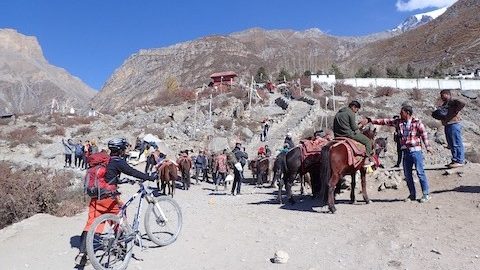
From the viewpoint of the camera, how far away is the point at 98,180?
6.50 meters

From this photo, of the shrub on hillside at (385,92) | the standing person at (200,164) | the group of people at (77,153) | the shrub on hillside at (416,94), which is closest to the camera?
the standing person at (200,164)

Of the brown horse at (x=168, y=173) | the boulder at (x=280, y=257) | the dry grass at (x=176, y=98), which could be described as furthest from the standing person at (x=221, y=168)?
the dry grass at (x=176, y=98)

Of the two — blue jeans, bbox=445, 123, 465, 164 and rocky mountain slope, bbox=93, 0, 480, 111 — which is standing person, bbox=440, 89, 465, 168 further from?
rocky mountain slope, bbox=93, 0, 480, 111

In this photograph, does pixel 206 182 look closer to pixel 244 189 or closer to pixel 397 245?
pixel 244 189

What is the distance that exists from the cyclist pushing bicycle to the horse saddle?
405 cm

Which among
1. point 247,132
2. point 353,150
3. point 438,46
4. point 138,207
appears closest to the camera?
point 138,207

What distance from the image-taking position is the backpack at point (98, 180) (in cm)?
650

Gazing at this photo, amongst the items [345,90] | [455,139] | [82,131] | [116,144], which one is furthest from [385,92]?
[116,144]

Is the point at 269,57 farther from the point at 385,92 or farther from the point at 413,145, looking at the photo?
the point at 413,145

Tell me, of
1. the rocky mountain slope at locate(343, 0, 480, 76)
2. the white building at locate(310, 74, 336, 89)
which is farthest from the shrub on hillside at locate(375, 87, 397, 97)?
the rocky mountain slope at locate(343, 0, 480, 76)

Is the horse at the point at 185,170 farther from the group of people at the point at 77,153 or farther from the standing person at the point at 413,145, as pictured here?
the standing person at the point at 413,145

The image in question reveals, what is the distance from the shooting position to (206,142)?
1315 inches

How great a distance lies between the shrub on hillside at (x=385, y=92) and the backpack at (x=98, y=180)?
153 ft

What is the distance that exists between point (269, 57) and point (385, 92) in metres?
118
